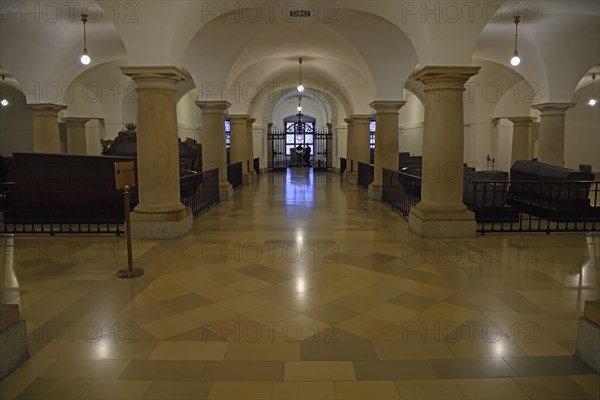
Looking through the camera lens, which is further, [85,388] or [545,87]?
[545,87]

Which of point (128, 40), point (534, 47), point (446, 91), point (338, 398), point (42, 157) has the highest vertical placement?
point (534, 47)

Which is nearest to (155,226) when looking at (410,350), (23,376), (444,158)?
(23,376)

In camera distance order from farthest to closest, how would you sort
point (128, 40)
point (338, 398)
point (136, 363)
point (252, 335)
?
point (128, 40) → point (252, 335) → point (136, 363) → point (338, 398)

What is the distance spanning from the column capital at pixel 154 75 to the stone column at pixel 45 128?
765 cm

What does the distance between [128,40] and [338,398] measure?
7.18 m

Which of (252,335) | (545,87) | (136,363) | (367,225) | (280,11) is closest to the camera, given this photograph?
(136,363)

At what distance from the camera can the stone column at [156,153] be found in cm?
830

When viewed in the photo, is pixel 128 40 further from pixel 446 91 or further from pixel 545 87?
pixel 545 87

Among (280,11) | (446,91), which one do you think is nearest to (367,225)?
(446,91)

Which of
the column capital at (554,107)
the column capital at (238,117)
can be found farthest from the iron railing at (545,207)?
the column capital at (238,117)

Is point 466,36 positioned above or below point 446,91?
above

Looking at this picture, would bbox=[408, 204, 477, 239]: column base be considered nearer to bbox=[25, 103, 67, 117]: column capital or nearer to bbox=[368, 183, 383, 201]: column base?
bbox=[368, 183, 383, 201]: column base

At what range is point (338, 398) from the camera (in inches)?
126

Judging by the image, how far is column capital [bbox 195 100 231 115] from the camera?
13875mm
